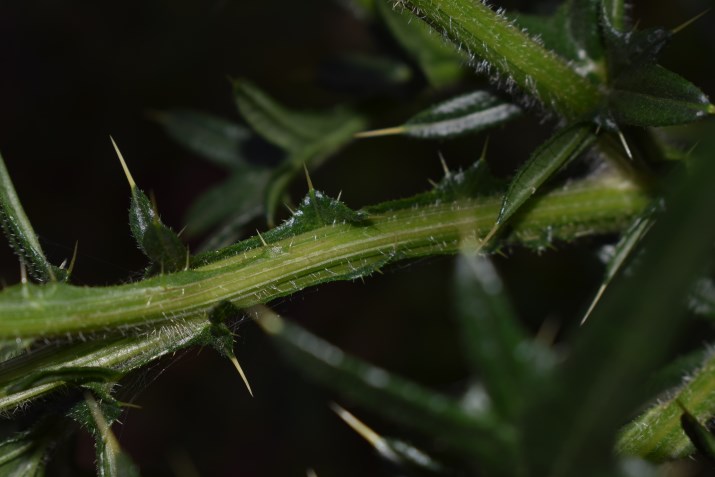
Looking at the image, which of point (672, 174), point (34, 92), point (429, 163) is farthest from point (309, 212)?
point (34, 92)

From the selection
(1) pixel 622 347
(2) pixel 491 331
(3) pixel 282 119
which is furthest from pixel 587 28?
(1) pixel 622 347

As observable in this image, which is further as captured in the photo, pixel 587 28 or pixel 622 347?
pixel 587 28

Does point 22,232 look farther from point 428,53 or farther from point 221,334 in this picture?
point 428,53

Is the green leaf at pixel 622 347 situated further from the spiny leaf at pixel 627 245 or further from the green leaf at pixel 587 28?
the green leaf at pixel 587 28

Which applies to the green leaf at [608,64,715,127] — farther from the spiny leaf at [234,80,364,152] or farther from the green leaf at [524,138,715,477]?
the spiny leaf at [234,80,364,152]

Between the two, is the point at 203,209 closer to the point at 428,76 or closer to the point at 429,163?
the point at 428,76

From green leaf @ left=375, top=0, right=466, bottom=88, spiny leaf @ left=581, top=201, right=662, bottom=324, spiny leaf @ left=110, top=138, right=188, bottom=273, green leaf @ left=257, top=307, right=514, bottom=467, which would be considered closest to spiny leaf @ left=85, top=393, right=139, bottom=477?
spiny leaf @ left=110, top=138, right=188, bottom=273
